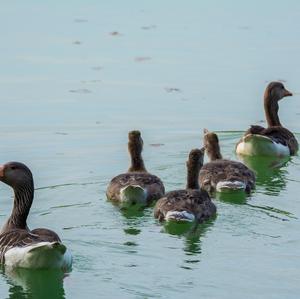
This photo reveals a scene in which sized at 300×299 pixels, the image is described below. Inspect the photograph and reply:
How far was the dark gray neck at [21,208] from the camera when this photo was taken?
52.6 ft

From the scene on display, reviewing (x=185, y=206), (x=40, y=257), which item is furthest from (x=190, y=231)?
(x=40, y=257)

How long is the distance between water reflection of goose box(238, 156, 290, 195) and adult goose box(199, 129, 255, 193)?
35 cm

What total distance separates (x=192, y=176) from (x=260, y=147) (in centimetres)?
362

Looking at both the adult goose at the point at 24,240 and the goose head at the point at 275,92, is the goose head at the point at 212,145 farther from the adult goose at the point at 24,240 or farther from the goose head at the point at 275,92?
the adult goose at the point at 24,240

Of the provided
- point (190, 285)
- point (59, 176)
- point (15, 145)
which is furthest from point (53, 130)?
point (190, 285)

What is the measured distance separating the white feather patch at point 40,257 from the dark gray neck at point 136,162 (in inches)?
160

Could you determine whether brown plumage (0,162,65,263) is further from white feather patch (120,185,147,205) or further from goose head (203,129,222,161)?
goose head (203,129,222,161)

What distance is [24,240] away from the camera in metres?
15.4

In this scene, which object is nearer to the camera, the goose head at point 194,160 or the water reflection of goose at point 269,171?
the goose head at point 194,160

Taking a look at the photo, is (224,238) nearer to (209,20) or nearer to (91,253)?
(91,253)

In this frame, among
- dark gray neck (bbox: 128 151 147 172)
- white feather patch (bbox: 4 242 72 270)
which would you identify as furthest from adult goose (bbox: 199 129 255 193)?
white feather patch (bbox: 4 242 72 270)

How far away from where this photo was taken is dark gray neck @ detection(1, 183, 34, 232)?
16031 millimetres

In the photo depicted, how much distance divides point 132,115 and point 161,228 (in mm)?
6304

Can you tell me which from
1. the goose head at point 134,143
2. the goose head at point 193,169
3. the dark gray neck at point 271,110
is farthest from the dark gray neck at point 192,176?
the dark gray neck at point 271,110
